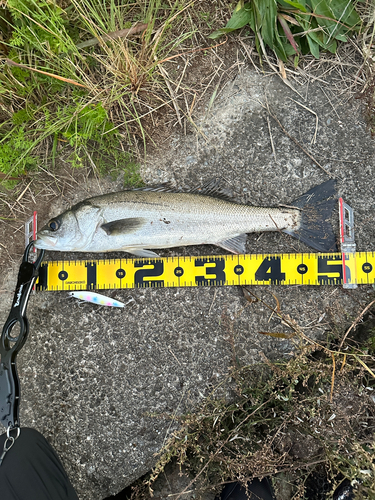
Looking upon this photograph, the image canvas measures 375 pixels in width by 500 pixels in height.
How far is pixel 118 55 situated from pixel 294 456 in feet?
14.7

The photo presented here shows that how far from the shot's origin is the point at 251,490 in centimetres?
332

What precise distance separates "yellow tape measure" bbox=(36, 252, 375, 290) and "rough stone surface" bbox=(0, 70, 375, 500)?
113 mm

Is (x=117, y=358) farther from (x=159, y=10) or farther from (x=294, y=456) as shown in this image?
(x=159, y=10)

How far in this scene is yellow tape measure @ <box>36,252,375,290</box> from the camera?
356cm

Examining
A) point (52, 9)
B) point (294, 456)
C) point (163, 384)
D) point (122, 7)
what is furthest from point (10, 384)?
point (122, 7)

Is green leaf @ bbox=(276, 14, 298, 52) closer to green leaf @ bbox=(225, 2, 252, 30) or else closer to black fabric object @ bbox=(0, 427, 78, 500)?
green leaf @ bbox=(225, 2, 252, 30)

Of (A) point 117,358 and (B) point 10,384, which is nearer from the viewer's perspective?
(B) point 10,384

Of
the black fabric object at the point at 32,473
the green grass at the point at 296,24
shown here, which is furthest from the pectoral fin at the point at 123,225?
the green grass at the point at 296,24

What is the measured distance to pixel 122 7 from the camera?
3672 mm

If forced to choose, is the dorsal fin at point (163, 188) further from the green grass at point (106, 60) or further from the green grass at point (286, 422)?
the green grass at point (286, 422)

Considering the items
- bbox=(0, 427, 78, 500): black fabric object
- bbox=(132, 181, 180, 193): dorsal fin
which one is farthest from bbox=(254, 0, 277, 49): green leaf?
bbox=(0, 427, 78, 500): black fabric object

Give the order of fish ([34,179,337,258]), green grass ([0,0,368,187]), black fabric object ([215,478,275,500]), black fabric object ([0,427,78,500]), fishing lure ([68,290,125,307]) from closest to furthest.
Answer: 1. black fabric object ([0,427,78,500])
2. black fabric object ([215,478,275,500])
3. fish ([34,179,337,258])
4. green grass ([0,0,368,187])
5. fishing lure ([68,290,125,307])

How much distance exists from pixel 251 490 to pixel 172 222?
2.80 m

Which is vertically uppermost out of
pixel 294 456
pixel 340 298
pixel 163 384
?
pixel 340 298
